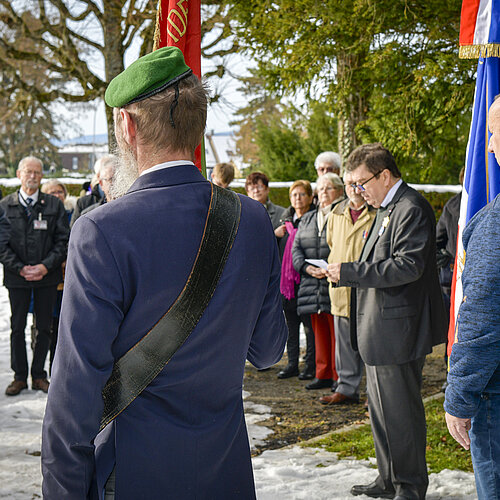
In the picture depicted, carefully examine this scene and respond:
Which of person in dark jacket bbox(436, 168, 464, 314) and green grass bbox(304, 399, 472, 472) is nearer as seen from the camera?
green grass bbox(304, 399, 472, 472)

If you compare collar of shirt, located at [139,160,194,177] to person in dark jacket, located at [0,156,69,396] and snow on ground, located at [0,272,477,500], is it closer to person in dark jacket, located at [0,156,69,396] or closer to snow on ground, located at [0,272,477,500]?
snow on ground, located at [0,272,477,500]

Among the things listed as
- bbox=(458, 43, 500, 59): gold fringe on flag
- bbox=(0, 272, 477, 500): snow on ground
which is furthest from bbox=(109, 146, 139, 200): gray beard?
bbox=(0, 272, 477, 500): snow on ground

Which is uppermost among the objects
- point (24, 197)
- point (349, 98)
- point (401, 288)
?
point (349, 98)

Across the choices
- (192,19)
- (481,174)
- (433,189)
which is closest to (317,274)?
(481,174)

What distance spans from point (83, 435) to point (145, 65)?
939mm

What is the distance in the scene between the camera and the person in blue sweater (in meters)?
2.17

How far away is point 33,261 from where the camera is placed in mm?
6738

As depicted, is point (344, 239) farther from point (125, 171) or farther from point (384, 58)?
point (125, 171)

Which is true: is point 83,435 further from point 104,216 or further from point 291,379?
A: point 291,379

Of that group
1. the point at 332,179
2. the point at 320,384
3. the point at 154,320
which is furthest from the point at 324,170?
the point at 154,320

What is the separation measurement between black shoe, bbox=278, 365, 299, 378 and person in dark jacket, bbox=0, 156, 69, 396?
2404mm

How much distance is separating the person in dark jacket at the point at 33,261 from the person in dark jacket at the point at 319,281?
2.36 m

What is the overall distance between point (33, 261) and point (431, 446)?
13.3 feet

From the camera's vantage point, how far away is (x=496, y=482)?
7.50 feet
